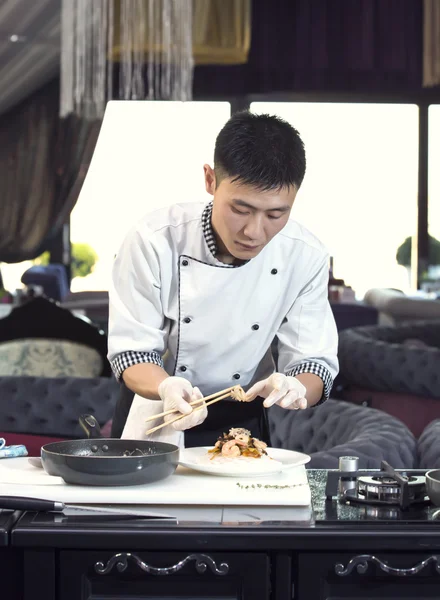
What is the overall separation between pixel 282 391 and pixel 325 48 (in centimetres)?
746

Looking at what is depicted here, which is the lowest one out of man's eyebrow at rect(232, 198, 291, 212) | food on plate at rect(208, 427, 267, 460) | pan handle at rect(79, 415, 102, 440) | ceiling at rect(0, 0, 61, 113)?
food on plate at rect(208, 427, 267, 460)

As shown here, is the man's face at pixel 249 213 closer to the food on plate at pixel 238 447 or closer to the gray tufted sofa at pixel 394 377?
the food on plate at pixel 238 447

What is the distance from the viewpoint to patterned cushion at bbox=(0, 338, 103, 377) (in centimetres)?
480

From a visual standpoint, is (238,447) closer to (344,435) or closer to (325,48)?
(344,435)

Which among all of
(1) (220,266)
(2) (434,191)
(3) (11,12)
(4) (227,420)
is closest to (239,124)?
(1) (220,266)

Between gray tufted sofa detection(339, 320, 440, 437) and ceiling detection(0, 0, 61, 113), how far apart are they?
456cm

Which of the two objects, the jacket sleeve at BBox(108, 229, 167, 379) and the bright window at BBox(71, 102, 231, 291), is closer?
the jacket sleeve at BBox(108, 229, 167, 379)

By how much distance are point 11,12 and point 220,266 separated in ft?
20.3

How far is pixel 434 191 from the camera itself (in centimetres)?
938

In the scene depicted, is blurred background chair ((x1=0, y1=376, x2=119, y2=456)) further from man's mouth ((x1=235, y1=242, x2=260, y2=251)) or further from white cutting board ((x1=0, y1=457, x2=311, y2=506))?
white cutting board ((x1=0, y1=457, x2=311, y2=506))

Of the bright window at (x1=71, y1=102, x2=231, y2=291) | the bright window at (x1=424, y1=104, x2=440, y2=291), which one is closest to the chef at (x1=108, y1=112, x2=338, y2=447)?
the bright window at (x1=71, y1=102, x2=231, y2=291)

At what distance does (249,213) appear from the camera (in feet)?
6.21

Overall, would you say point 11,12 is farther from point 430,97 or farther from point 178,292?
point 178,292

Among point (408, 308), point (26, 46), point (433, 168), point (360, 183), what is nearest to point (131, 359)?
point (408, 308)
